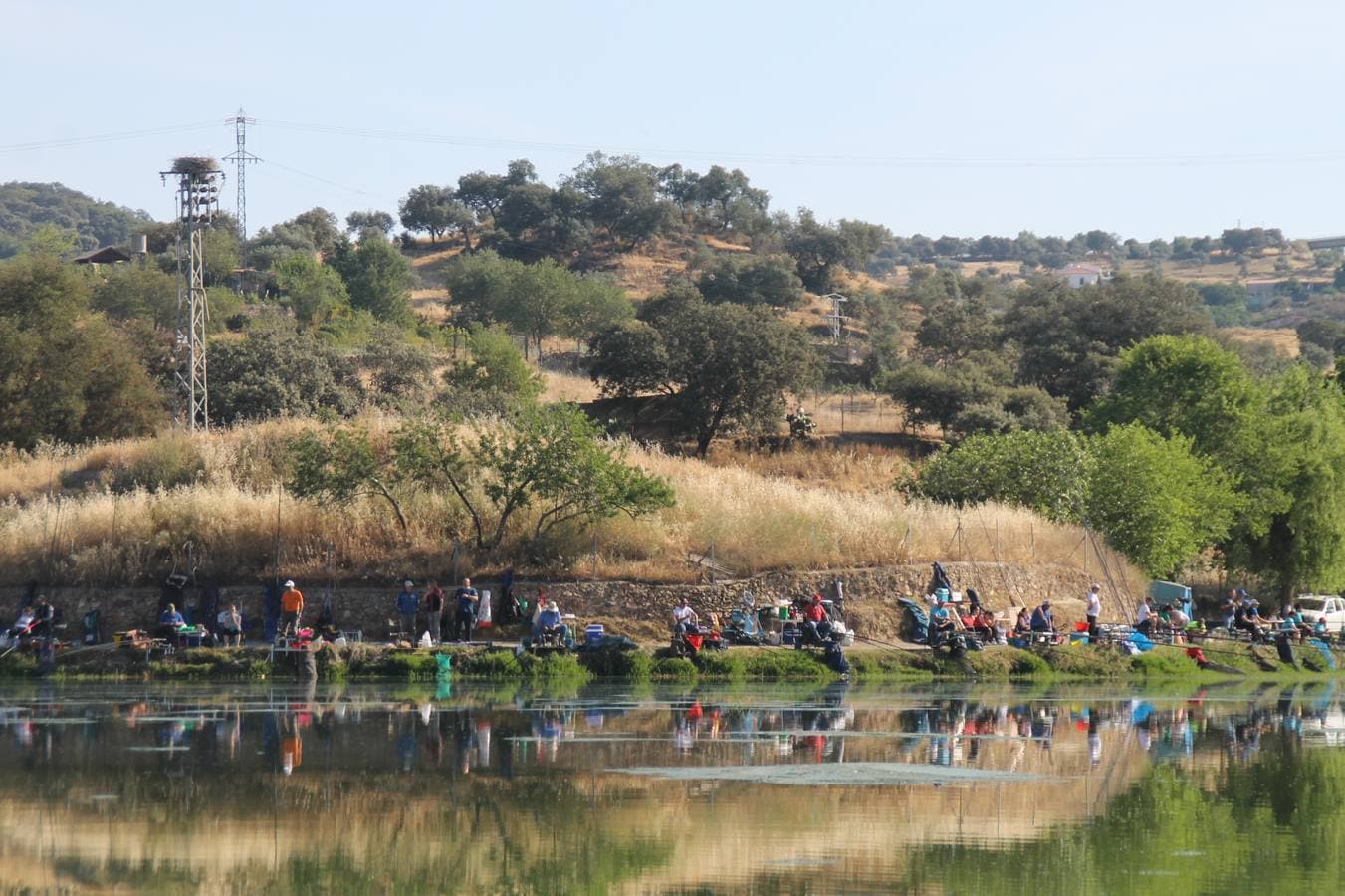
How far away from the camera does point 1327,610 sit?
55.8 meters


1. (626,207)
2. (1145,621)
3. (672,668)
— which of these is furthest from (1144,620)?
(626,207)

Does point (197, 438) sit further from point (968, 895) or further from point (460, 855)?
point (968, 895)

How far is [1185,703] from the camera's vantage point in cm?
3669

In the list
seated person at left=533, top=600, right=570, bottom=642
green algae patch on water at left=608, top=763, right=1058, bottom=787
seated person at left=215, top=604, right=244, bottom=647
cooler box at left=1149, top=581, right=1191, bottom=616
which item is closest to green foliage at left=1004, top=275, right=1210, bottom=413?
cooler box at left=1149, top=581, right=1191, bottom=616

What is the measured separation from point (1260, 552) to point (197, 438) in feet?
115

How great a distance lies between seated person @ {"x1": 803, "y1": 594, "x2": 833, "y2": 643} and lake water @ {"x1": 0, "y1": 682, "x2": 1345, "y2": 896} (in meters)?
6.17

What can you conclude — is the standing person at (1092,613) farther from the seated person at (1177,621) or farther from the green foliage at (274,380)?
the green foliage at (274,380)

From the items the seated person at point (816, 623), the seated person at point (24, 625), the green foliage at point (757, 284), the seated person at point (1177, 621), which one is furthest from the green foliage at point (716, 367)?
the green foliage at point (757, 284)

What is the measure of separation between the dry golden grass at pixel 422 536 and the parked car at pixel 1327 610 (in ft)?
34.7

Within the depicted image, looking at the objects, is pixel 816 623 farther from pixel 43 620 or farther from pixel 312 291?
pixel 312 291

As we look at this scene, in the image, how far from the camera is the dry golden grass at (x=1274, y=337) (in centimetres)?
13712

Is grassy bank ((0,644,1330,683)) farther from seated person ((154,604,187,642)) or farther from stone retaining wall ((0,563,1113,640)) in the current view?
stone retaining wall ((0,563,1113,640))

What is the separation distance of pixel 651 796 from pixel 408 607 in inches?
749

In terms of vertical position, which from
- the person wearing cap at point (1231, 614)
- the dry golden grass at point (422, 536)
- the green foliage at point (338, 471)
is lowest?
the person wearing cap at point (1231, 614)
